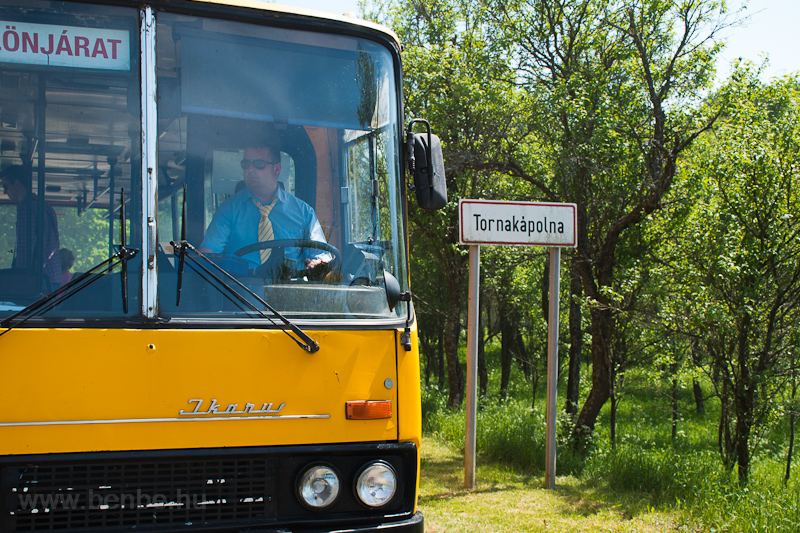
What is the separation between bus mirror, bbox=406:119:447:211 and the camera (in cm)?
318

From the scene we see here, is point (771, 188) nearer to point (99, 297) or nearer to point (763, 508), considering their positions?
point (763, 508)

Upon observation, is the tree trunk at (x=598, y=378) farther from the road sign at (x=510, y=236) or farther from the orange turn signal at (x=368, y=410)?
the orange turn signal at (x=368, y=410)

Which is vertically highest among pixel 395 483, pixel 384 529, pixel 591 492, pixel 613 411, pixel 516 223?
pixel 516 223

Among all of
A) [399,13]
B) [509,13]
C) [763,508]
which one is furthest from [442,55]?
[763,508]

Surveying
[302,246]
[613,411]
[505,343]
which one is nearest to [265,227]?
[302,246]

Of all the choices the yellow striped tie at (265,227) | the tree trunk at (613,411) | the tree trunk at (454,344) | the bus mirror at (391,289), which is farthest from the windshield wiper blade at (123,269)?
the tree trunk at (454,344)

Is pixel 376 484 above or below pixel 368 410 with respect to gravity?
below

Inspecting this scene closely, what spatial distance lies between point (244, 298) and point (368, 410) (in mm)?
679

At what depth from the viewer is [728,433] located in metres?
7.04

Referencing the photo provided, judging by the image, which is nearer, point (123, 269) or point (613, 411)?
point (123, 269)

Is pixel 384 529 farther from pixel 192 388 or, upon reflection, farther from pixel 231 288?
pixel 231 288

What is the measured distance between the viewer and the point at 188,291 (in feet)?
8.57

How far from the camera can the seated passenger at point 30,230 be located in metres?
2.53

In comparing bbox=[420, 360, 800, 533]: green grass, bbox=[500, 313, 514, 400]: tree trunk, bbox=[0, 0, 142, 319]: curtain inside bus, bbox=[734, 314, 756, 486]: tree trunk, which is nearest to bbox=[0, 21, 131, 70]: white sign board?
bbox=[0, 0, 142, 319]: curtain inside bus
